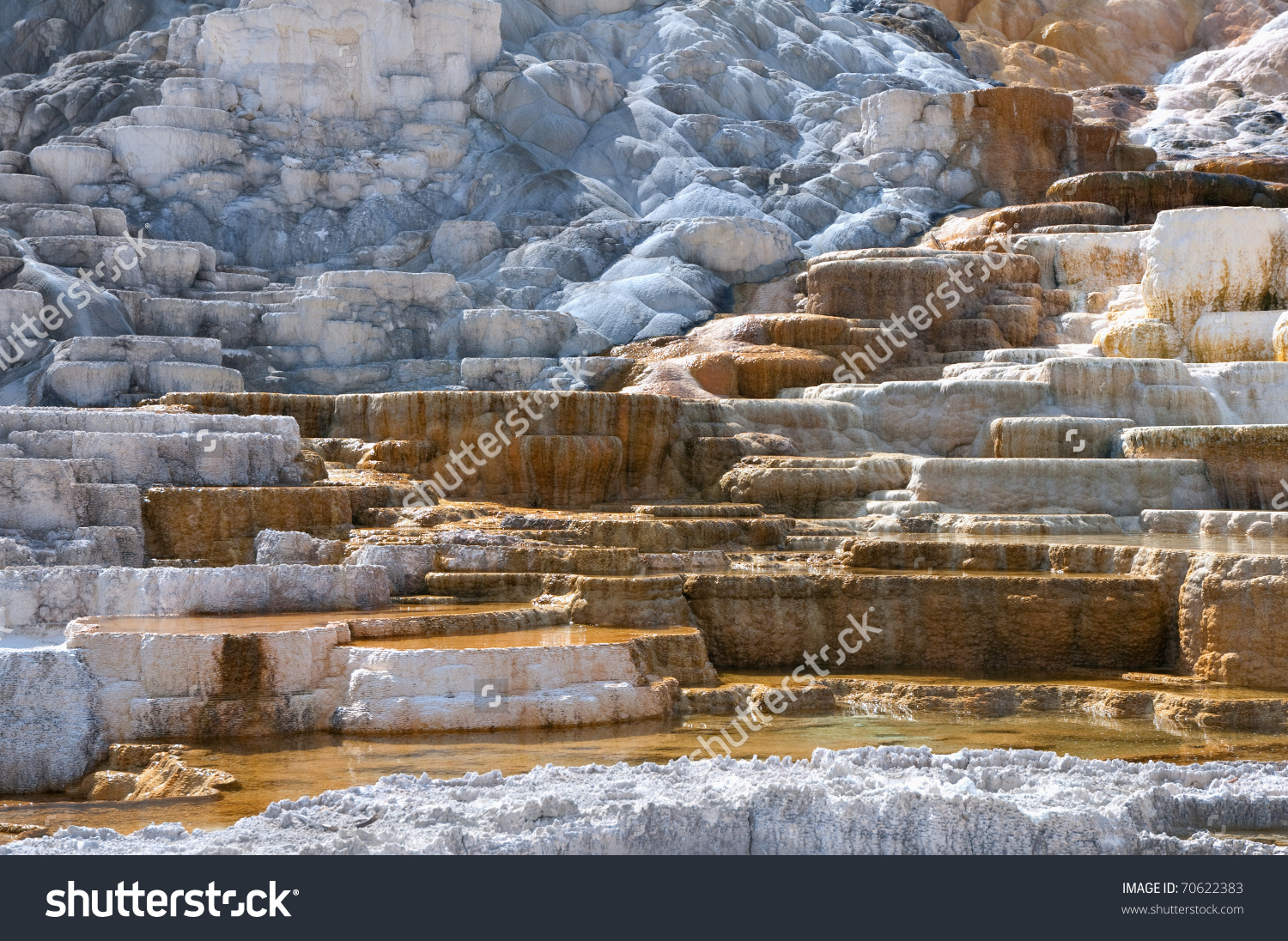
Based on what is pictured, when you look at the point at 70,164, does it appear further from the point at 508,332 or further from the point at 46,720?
the point at 46,720

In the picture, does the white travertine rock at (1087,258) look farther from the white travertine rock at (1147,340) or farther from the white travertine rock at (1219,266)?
the white travertine rock at (1147,340)

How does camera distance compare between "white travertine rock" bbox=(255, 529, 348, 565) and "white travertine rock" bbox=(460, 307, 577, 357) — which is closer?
"white travertine rock" bbox=(255, 529, 348, 565)

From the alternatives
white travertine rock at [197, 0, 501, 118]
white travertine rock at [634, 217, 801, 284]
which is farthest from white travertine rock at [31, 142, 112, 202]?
white travertine rock at [634, 217, 801, 284]

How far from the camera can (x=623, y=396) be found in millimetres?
13680

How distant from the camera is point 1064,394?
14.5 m

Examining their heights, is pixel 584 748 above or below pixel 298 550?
below

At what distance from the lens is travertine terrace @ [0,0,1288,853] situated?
7785 millimetres

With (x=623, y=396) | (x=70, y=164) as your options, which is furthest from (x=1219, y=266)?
(x=70, y=164)

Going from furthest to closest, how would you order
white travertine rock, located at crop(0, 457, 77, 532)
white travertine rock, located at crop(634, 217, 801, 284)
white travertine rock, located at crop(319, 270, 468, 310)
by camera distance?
1. white travertine rock, located at crop(634, 217, 801, 284)
2. white travertine rock, located at crop(319, 270, 468, 310)
3. white travertine rock, located at crop(0, 457, 77, 532)

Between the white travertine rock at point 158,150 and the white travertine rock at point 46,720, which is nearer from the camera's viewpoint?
the white travertine rock at point 46,720

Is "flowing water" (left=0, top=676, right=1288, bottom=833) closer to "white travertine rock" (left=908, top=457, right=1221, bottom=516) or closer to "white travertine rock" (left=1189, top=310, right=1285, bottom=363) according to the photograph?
"white travertine rock" (left=908, top=457, right=1221, bottom=516)

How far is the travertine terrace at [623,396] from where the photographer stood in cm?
779

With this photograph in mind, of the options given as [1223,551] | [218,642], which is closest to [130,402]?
[218,642]

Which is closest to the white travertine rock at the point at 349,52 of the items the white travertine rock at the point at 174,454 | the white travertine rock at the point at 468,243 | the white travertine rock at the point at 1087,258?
the white travertine rock at the point at 468,243
